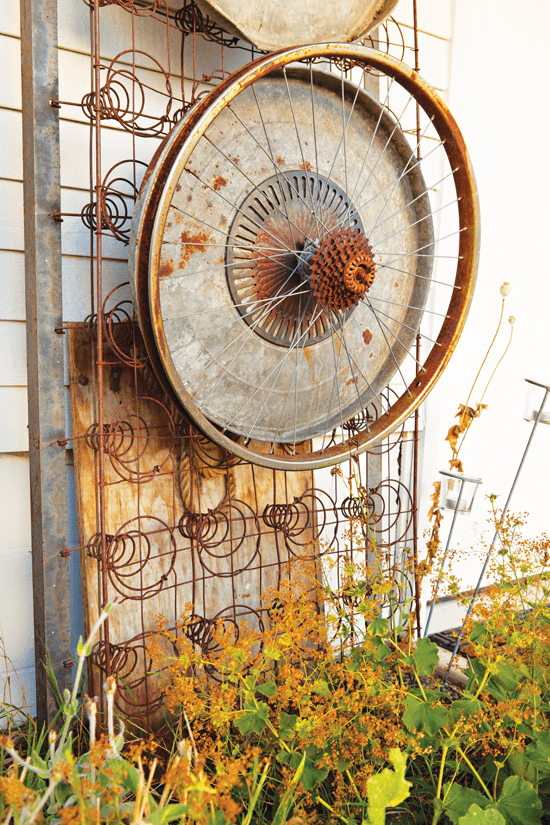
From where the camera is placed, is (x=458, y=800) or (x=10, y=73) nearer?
(x=458, y=800)

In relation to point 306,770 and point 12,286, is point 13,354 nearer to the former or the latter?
point 12,286

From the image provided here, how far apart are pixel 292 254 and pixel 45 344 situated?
2.19ft

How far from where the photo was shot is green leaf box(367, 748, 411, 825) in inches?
35.2

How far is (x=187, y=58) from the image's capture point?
1797 millimetres

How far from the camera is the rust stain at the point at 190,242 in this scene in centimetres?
149

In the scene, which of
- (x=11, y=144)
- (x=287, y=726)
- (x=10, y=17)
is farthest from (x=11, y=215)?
(x=287, y=726)

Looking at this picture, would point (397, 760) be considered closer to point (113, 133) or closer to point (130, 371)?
point (130, 371)

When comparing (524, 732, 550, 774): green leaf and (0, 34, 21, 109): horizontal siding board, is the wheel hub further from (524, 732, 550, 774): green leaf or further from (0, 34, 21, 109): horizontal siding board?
(524, 732, 550, 774): green leaf

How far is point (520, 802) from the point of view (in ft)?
3.71

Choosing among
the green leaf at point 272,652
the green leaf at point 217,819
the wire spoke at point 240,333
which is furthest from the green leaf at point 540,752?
the wire spoke at point 240,333

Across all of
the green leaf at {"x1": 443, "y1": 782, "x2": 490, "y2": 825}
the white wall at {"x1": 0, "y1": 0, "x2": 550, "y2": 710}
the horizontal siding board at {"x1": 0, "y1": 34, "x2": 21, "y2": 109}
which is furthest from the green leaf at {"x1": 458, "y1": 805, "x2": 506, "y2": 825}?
the horizontal siding board at {"x1": 0, "y1": 34, "x2": 21, "y2": 109}

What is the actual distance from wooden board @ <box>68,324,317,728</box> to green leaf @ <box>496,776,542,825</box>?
759 millimetres

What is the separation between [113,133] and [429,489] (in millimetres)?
1727

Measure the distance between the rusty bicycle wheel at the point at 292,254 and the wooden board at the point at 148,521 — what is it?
6.3 inches
